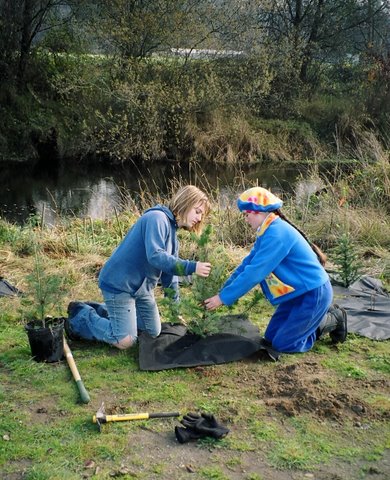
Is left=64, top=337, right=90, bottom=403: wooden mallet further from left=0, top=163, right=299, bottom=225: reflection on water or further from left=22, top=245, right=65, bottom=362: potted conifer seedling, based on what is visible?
left=0, top=163, right=299, bottom=225: reflection on water

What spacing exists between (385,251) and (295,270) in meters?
3.40

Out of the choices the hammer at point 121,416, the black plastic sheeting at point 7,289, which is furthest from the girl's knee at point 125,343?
the black plastic sheeting at point 7,289

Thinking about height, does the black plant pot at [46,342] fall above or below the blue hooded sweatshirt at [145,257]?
below

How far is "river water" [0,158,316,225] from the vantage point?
42.2 ft

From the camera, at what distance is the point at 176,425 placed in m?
3.35

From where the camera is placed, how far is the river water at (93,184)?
1286 cm

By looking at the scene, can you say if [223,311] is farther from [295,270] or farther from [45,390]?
[45,390]

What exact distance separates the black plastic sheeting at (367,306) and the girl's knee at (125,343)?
5.77 feet

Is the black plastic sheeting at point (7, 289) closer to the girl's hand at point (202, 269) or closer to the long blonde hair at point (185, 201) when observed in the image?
the long blonde hair at point (185, 201)

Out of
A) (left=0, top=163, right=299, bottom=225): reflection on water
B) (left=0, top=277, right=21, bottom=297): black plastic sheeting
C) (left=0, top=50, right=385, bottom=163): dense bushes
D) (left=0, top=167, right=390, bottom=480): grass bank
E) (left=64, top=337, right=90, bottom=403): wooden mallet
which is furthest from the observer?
(left=0, top=50, right=385, bottom=163): dense bushes

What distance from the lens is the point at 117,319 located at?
432cm

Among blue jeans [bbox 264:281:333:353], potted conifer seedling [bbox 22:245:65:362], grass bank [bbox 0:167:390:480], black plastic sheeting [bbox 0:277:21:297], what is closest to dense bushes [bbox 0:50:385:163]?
black plastic sheeting [bbox 0:277:21:297]

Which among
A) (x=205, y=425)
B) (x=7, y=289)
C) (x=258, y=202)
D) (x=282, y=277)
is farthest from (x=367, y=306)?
(x=7, y=289)

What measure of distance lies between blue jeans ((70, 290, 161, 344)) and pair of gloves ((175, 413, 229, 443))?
121 centimetres
